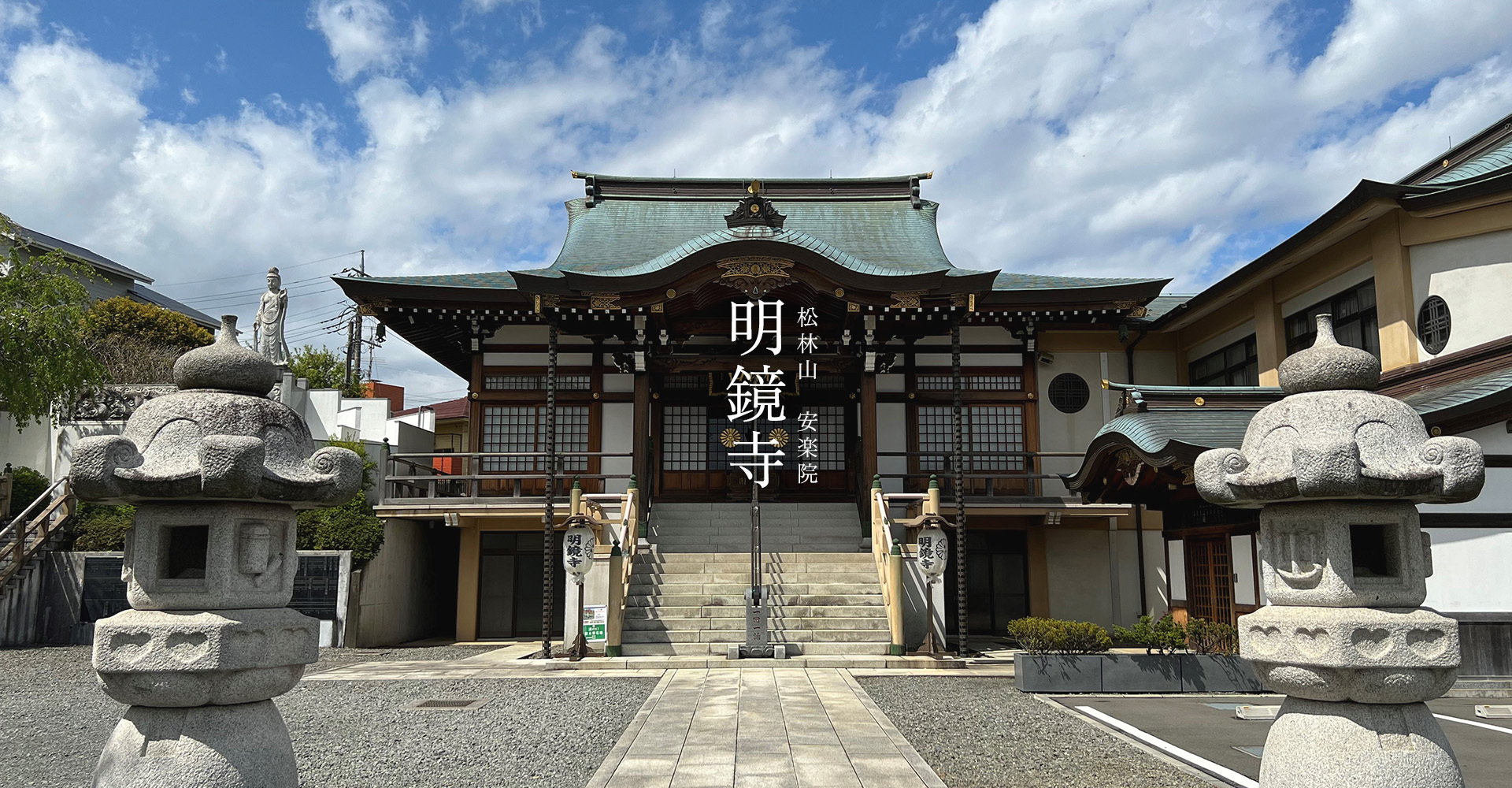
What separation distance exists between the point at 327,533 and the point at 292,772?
1150 cm

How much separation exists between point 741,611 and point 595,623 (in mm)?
2157

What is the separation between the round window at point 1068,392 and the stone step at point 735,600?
6818 millimetres

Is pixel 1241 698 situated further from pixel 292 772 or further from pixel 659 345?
pixel 659 345


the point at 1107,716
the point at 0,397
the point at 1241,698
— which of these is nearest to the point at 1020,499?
the point at 1241,698

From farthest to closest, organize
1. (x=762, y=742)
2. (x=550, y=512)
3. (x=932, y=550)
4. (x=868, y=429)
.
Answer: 1. (x=868, y=429)
2. (x=550, y=512)
3. (x=932, y=550)
4. (x=762, y=742)

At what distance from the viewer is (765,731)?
7965 millimetres

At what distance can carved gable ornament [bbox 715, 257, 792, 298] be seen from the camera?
15242 mm

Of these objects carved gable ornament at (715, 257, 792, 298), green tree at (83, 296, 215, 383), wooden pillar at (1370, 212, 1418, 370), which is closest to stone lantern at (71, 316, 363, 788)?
carved gable ornament at (715, 257, 792, 298)

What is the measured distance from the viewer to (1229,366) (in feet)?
56.7

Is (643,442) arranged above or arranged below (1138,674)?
above

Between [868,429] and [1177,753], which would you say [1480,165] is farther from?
[1177,753]

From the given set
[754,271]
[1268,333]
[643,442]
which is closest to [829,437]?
[643,442]

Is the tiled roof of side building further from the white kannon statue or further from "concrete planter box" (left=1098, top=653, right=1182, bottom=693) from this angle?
"concrete planter box" (left=1098, top=653, right=1182, bottom=693)

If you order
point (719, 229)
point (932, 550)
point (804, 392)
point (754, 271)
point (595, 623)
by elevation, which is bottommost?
point (595, 623)
